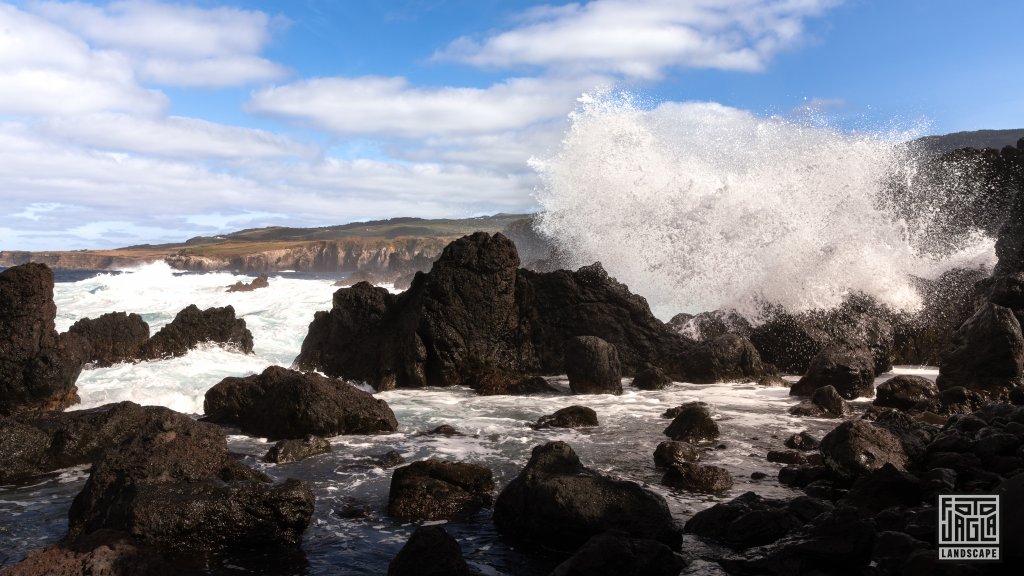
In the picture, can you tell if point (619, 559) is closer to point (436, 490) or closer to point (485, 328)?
point (436, 490)

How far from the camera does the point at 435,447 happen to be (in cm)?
1065

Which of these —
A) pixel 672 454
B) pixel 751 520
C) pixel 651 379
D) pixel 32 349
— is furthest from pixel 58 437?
pixel 651 379

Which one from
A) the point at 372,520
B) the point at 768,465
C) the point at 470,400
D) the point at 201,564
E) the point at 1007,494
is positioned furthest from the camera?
the point at 470,400

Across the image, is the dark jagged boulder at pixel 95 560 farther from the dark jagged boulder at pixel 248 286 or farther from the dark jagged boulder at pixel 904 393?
the dark jagged boulder at pixel 248 286

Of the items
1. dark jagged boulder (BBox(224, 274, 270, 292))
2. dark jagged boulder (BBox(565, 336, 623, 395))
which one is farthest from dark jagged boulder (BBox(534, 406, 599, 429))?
dark jagged boulder (BBox(224, 274, 270, 292))

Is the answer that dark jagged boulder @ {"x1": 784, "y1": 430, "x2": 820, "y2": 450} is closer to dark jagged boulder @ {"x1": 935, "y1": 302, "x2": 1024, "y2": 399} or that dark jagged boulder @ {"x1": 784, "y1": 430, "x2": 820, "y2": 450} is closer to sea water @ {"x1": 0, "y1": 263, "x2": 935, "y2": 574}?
sea water @ {"x1": 0, "y1": 263, "x2": 935, "y2": 574}

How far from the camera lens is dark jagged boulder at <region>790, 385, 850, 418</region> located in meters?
12.9

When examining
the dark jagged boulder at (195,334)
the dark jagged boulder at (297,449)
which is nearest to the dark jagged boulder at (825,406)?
the dark jagged boulder at (297,449)

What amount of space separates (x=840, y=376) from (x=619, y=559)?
36.1 feet

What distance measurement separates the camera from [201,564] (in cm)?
618

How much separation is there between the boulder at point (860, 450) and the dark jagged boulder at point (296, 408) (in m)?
6.56

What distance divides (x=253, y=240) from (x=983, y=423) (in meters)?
161

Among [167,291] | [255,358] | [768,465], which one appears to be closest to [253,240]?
[167,291]

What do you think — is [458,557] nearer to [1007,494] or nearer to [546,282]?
[1007,494]
